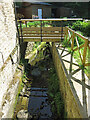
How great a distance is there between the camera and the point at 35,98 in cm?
584

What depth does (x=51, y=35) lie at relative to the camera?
7.71m

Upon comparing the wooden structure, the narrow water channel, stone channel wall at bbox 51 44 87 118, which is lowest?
the narrow water channel

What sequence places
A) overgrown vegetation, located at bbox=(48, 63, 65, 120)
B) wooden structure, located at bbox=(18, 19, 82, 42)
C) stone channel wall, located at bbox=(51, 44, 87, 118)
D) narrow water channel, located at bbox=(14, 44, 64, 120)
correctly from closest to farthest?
stone channel wall, located at bbox=(51, 44, 87, 118)
overgrown vegetation, located at bbox=(48, 63, 65, 120)
narrow water channel, located at bbox=(14, 44, 64, 120)
wooden structure, located at bbox=(18, 19, 82, 42)

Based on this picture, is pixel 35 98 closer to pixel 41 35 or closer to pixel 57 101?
pixel 57 101

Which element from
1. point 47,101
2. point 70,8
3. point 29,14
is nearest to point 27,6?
point 29,14

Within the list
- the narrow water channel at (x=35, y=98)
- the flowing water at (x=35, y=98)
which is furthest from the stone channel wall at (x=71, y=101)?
the flowing water at (x=35, y=98)

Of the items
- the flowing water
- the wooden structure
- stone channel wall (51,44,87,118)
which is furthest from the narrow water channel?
the wooden structure

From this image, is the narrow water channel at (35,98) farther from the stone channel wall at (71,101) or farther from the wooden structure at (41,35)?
the wooden structure at (41,35)

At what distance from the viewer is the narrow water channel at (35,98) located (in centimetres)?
483

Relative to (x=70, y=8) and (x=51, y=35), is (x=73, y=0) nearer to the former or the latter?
(x=70, y=8)

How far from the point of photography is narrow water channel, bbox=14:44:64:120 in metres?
4.83

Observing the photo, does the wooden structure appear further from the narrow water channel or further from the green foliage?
the green foliage

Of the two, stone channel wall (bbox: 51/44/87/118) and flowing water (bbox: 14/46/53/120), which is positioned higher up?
stone channel wall (bbox: 51/44/87/118)

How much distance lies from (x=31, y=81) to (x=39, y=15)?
11.0m
